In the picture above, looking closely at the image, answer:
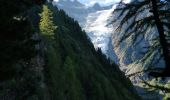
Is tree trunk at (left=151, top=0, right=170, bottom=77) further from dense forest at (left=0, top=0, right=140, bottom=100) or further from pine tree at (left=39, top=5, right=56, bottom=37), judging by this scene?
pine tree at (left=39, top=5, right=56, bottom=37)

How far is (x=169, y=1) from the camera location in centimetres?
1275

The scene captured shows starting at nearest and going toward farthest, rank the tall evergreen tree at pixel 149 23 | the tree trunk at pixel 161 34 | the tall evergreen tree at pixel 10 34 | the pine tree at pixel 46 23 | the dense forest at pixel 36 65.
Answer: the tree trunk at pixel 161 34, the tall evergreen tree at pixel 149 23, the tall evergreen tree at pixel 10 34, the dense forest at pixel 36 65, the pine tree at pixel 46 23

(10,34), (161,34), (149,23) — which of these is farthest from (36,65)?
(161,34)

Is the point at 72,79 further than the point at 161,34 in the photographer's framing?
Yes

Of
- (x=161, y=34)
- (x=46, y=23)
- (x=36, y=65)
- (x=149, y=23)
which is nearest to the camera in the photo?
(x=161, y=34)

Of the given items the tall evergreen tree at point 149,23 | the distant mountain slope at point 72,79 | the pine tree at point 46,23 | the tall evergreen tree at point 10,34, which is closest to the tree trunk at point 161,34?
the tall evergreen tree at point 149,23

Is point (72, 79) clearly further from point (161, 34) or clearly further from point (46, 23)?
point (161, 34)

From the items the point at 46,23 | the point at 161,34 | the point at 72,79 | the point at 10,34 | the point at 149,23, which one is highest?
the point at 46,23

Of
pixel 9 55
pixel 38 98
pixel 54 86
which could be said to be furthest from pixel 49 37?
pixel 9 55

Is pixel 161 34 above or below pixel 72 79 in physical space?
below

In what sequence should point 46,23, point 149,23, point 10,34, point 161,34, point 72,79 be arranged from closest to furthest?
1. point 161,34
2. point 149,23
3. point 10,34
4. point 46,23
5. point 72,79

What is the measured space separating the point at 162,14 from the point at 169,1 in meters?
0.46

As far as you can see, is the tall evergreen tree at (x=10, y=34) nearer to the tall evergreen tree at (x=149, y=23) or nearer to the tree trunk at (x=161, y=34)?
the tall evergreen tree at (x=149, y=23)

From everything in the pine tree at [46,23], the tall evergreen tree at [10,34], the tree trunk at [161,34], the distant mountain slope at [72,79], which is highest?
the pine tree at [46,23]
